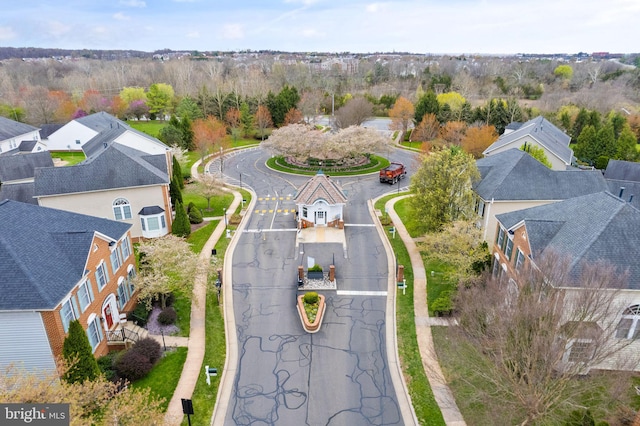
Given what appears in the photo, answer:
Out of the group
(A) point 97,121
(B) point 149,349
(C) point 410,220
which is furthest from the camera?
(A) point 97,121

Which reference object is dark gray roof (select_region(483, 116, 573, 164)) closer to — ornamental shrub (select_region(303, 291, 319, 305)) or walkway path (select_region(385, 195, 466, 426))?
walkway path (select_region(385, 195, 466, 426))

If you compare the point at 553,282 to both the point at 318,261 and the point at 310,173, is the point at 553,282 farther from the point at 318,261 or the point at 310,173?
the point at 310,173

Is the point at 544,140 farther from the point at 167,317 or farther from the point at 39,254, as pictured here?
the point at 39,254

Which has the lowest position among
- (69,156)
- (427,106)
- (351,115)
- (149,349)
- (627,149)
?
(149,349)

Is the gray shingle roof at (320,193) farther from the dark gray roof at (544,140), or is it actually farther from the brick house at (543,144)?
the dark gray roof at (544,140)

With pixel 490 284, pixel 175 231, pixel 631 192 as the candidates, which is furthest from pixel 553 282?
pixel 175 231

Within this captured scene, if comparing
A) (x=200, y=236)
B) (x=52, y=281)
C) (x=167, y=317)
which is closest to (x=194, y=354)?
(x=167, y=317)

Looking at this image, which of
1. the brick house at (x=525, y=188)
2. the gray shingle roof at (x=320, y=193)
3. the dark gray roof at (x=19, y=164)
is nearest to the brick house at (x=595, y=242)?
the brick house at (x=525, y=188)
